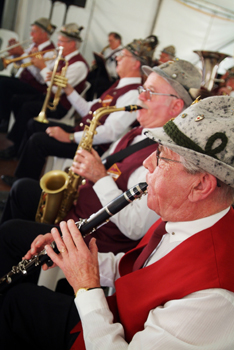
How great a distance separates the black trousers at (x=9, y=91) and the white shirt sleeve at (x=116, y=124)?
80.2 inches

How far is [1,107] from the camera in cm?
433

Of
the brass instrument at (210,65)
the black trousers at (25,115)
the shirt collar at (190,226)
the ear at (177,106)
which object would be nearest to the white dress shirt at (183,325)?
the shirt collar at (190,226)

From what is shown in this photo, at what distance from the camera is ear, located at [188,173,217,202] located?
39.0 inches

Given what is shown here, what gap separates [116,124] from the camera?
2779 millimetres

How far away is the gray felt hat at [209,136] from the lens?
91cm

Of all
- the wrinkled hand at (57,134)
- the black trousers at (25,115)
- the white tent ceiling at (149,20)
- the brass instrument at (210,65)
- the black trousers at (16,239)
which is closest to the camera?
the black trousers at (16,239)

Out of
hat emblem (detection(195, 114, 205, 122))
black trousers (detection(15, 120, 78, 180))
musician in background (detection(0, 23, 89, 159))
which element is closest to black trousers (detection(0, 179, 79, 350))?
hat emblem (detection(195, 114, 205, 122))

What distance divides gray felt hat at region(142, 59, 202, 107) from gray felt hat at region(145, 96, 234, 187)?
107 cm

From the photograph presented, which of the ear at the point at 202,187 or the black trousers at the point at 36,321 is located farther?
the black trousers at the point at 36,321

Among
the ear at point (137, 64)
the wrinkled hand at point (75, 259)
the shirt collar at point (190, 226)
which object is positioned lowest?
the wrinkled hand at point (75, 259)

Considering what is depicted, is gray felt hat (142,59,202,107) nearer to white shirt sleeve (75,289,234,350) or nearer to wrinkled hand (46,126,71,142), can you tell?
wrinkled hand (46,126,71,142)

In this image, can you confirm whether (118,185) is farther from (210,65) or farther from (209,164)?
(210,65)

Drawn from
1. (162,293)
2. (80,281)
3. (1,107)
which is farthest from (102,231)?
(1,107)

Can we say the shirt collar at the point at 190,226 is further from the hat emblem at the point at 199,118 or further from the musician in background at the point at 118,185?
the musician in background at the point at 118,185
